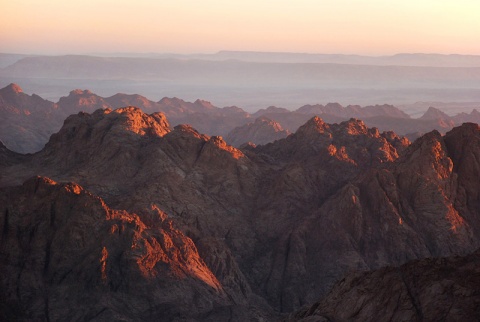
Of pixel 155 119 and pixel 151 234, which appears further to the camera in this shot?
pixel 155 119

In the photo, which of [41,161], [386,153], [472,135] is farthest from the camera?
[386,153]

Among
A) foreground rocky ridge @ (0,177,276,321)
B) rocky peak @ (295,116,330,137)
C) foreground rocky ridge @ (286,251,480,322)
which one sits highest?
foreground rocky ridge @ (286,251,480,322)

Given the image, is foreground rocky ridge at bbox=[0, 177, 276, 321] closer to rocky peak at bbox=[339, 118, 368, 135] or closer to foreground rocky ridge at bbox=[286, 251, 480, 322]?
foreground rocky ridge at bbox=[286, 251, 480, 322]

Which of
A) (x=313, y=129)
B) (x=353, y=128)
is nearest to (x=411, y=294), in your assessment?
(x=313, y=129)

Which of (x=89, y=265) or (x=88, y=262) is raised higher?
(x=88, y=262)

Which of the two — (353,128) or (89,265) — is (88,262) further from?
(353,128)

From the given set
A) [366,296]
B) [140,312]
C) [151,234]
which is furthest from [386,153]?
[366,296]

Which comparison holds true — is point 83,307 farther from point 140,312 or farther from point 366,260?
point 366,260

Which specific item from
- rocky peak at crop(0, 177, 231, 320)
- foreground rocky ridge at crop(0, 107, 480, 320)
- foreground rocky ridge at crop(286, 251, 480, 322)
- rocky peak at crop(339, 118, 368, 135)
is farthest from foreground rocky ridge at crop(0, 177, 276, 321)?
rocky peak at crop(339, 118, 368, 135)
